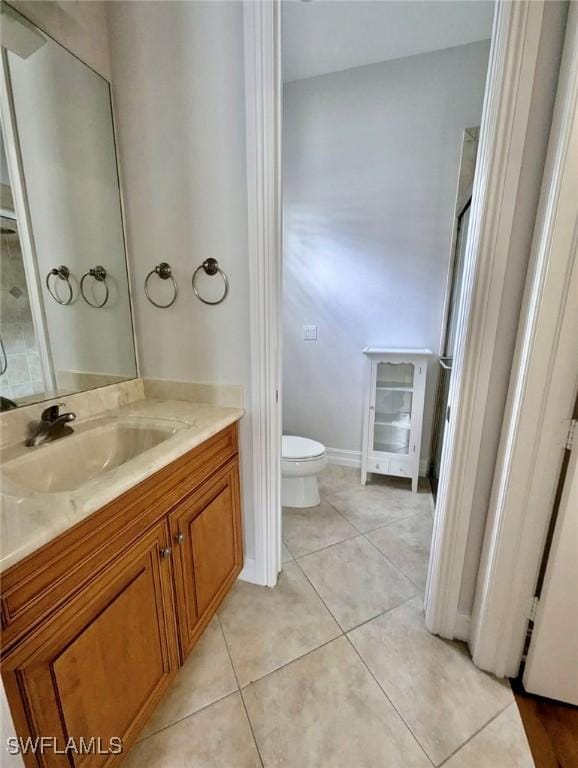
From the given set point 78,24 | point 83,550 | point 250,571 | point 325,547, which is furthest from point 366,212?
point 83,550

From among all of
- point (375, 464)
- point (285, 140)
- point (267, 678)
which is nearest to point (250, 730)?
point (267, 678)

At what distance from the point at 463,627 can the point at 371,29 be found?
3131 mm

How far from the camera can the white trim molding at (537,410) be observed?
2.84 ft

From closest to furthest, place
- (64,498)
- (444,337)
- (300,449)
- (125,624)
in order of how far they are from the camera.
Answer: (64,498) → (125,624) → (300,449) → (444,337)

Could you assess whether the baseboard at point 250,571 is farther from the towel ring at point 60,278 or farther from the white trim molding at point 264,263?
the towel ring at point 60,278

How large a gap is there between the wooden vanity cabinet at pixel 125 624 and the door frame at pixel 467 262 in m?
0.27

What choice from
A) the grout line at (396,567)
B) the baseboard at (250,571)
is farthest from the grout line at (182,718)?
the grout line at (396,567)

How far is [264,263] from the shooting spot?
4.03 ft

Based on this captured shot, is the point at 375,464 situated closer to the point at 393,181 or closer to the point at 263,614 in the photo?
the point at 263,614

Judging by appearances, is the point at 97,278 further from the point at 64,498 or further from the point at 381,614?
the point at 381,614

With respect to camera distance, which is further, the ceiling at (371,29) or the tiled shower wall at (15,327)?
the ceiling at (371,29)

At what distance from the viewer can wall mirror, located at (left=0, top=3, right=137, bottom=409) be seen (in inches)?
40.6

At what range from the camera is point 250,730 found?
101 centimetres

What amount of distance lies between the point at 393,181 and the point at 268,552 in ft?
8.08
